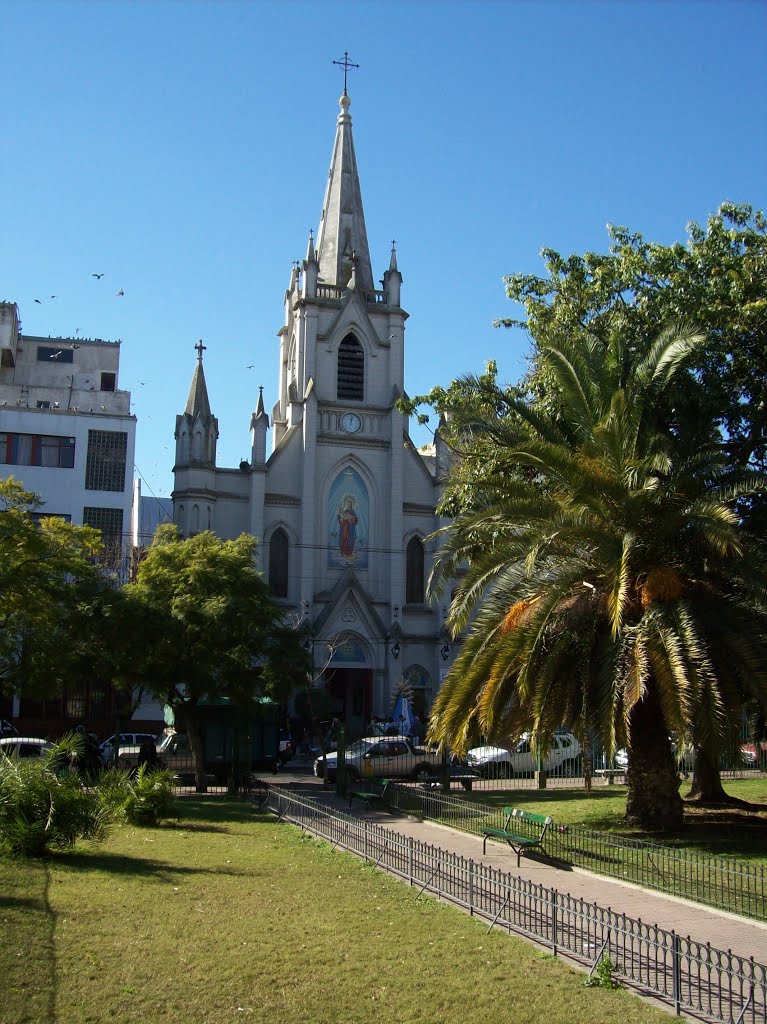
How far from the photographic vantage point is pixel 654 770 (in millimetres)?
17531

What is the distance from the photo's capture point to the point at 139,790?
18.3 metres

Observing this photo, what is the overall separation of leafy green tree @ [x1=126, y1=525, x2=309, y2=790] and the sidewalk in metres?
7.29

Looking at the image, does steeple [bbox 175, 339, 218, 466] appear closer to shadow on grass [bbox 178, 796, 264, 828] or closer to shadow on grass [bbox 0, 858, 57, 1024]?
shadow on grass [bbox 178, 796, 264, 828]

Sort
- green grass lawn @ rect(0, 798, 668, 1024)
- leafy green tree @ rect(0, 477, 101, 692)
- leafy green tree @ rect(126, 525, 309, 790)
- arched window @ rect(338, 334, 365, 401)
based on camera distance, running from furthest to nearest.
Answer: arched window @ rect(338, 334, 365, 401) < leafy green tree @ rect(126, 525, 309, 790) < leafy green tree @ rect(0, 477, 101, 692) < green grass lawn @ rect(0, 798, 668, 1024)

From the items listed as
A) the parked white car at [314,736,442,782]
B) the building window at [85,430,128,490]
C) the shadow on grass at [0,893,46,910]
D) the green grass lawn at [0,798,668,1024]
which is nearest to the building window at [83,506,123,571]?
the building window at [85,430,128,490]

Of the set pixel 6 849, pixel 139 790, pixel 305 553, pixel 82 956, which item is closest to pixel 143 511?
pixel 305 553

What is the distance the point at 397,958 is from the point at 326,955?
66cm

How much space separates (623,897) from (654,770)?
461cm

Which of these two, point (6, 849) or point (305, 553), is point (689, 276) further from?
point (305, 553)

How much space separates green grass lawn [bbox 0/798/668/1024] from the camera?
26.8ft

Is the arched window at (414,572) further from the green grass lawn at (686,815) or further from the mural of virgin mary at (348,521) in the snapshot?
the green grass lawn at (686,815)

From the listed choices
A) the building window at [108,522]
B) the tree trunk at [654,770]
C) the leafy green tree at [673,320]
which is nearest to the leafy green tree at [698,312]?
the leafy green tree at [673,320]

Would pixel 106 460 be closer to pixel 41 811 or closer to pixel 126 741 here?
pixel 126 741

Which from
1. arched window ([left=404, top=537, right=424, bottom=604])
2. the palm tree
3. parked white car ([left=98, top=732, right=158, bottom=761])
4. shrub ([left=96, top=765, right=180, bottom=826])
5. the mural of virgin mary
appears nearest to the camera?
the palm tree
